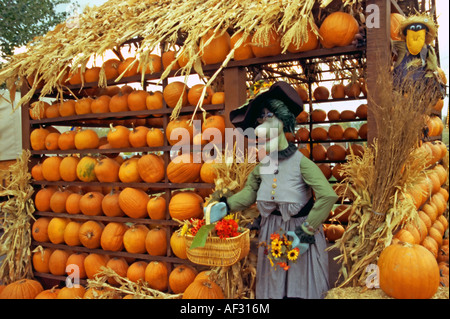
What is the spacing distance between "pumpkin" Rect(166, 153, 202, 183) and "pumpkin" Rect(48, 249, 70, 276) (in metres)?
1.93

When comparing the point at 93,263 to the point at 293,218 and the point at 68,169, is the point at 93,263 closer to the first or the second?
the point at 68,169

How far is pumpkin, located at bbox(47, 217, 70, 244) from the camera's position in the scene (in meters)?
4.99

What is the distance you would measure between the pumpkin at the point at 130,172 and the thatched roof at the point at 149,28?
3.19 feet

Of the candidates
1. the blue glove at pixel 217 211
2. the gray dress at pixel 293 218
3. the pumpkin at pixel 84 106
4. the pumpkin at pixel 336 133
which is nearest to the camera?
the gray dress at pixel 293 218

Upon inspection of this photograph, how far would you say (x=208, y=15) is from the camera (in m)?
3.93

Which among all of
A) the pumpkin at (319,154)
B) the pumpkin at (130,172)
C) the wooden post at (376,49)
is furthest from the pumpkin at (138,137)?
the pumpkin at (319,154)

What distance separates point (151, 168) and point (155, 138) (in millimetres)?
338

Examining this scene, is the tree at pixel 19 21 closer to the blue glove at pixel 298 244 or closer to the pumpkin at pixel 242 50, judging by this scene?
the pumpkin at pixel 242 50

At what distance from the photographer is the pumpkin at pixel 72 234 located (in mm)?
4863

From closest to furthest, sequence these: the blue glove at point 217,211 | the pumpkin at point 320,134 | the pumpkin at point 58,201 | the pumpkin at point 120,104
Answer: the blue glove at point 217,211 → the pumpkin at point 120,104 → the pumpkin at point 58,201 → the pumpkin at point 320,134

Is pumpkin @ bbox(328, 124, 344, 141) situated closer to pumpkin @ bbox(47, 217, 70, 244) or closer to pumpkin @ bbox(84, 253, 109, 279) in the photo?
pumpkin @ bbox(84, 253, 109, 279)
